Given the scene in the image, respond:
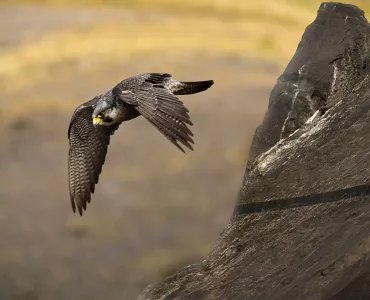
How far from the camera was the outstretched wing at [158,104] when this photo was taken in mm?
5953

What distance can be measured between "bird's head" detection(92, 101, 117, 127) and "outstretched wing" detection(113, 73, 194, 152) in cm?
12

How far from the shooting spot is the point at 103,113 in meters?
6.81

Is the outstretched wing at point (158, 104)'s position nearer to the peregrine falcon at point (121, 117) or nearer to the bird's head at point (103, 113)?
the peregrine falcon at point (121, 117)

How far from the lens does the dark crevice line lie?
18.7ft

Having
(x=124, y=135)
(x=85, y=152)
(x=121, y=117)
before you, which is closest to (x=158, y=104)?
(x=121, y=117)

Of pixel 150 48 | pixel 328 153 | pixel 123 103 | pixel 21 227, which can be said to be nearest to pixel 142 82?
pixel 123 103

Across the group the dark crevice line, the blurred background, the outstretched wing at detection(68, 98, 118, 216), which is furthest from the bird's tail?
the blurred background

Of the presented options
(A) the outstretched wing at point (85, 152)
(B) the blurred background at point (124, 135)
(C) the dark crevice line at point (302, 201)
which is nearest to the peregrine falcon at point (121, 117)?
(A) the outstretched wing at point (85, 152)

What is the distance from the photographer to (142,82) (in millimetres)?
6625

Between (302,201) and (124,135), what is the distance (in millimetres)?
9349

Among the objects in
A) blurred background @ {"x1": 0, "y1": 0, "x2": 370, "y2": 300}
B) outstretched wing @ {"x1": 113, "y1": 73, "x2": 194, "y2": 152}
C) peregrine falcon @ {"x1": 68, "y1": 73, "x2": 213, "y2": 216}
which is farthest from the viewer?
blurred background @ {"x1": 0, "y1": 0, "x2": 370, "y2": 300}

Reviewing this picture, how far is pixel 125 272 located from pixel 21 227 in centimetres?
202

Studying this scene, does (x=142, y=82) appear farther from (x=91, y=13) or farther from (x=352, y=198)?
(x=91, y=13)

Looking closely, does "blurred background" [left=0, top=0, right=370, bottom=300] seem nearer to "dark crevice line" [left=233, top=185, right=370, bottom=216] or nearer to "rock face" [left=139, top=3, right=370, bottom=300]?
"rock face" [left=139, top=3, right=370, bottom=300]
